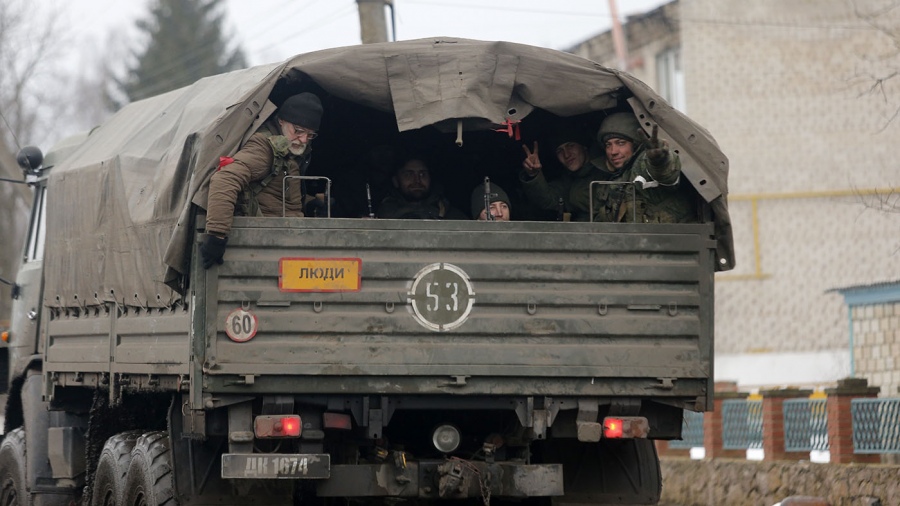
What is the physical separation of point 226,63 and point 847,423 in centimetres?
4020

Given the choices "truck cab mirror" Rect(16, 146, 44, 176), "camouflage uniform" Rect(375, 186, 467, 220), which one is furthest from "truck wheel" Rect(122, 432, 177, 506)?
"truck cab mirror" Rect(16, 146, 44, 176)

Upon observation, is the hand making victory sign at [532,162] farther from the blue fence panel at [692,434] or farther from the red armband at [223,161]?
the blue fence panel at [692,434]

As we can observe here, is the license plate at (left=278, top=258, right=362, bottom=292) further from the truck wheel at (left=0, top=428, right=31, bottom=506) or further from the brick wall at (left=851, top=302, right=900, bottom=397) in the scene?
the brick wall at (left=851, top=302, right=900, bottom=397)

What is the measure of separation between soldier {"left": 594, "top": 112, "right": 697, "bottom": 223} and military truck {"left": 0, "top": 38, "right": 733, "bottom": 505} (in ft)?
0.36

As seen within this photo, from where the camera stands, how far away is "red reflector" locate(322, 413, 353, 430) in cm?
792

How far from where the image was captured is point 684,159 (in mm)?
8266

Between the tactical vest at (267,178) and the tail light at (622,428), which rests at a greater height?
the tactical vest at (267,178)

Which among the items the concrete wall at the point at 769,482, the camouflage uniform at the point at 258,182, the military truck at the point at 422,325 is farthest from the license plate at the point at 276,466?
the concrete wall at the point at 769,482

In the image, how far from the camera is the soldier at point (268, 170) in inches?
304

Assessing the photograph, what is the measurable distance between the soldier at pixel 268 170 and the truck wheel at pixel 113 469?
2.04m

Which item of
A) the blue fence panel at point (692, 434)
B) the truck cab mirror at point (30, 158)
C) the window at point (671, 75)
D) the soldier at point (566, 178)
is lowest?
the blue fence panel at point (692, 434)

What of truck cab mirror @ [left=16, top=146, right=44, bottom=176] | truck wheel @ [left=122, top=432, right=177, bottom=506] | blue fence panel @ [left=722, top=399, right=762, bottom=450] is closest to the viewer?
truck wheel @ [left=122, top=432, right=177, bottom=506]

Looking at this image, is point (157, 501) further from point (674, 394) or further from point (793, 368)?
point (793, 368)

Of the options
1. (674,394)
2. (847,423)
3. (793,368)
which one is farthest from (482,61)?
(793,368)
